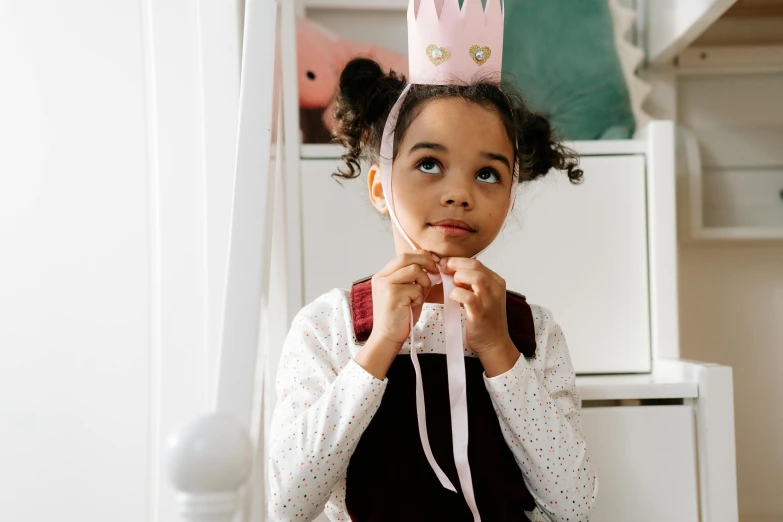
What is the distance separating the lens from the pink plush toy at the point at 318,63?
1.51 meters

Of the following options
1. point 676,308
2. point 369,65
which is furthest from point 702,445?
point 369,65

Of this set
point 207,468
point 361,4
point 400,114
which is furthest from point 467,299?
point 361,4

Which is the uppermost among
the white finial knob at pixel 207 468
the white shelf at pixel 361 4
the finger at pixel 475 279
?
the white shelf at pixel 361 4

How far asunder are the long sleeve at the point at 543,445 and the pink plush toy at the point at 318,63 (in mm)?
753

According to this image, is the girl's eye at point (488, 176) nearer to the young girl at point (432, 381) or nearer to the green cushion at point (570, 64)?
the young girl at point (432, 381)

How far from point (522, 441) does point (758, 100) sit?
3.91 feet

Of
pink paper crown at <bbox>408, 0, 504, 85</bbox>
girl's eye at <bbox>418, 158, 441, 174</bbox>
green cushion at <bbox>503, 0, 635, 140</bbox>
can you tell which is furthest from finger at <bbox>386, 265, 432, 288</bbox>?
green cushion at <bbox>503, 0, 635, 140</bbox>

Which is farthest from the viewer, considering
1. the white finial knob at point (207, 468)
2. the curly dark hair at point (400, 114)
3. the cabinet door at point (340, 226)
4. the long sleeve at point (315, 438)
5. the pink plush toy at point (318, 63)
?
the pink plush toy at point (318, 63)

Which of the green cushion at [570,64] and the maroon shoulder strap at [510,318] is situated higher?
the green cushion at [570,64]

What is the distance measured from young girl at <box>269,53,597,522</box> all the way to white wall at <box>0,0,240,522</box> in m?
0.52

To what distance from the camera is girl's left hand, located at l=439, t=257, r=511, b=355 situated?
89cm

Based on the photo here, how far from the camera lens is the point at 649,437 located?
120 cm

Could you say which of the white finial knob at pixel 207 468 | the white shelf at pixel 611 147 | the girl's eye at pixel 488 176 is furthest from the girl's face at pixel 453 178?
the white shelf at pixel 611 147

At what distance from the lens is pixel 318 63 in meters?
1.53
